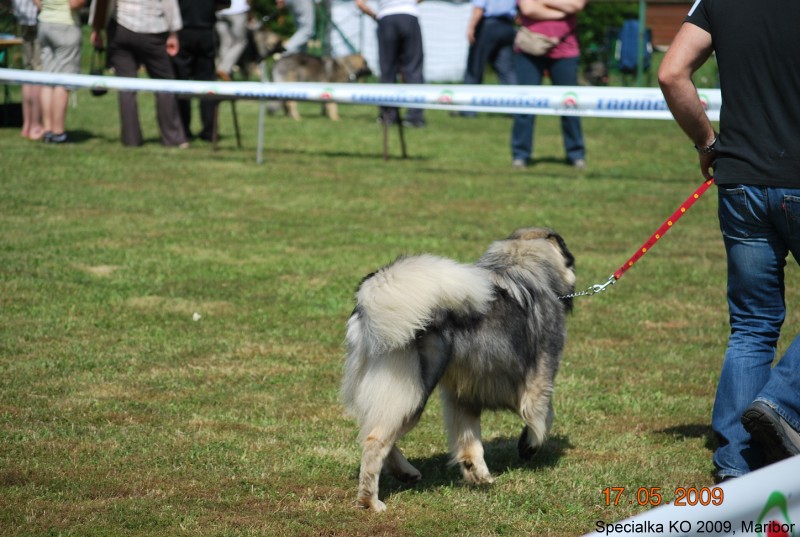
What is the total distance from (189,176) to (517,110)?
3.70m

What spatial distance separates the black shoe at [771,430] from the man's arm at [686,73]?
107cm

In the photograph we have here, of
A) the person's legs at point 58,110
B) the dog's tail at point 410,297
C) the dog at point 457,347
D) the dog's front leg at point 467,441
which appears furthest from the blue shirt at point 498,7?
the dog's tail at point 410,297

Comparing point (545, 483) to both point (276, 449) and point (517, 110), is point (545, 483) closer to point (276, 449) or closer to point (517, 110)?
point (276, 449)

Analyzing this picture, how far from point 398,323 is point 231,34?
13.8 meters

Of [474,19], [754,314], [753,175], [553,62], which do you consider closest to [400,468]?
[754,314]

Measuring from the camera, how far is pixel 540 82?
1241 centimetres

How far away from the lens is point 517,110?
11195 mm

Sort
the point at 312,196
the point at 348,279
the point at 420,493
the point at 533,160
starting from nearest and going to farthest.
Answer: the point at 420,493
the point at 348,279
the point at 312,196
the point at 533,160

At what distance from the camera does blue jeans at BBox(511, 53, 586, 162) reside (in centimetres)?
1197

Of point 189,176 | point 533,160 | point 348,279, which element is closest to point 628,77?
point 533,160

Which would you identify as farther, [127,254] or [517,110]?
[517,110]

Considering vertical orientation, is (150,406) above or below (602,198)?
above

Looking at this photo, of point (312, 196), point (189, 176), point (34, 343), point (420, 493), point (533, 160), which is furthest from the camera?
point (533, 160)

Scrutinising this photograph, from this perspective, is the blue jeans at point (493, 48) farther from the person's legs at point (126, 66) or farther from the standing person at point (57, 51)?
the standing person at point (57, 51)
